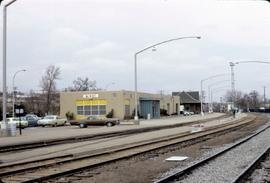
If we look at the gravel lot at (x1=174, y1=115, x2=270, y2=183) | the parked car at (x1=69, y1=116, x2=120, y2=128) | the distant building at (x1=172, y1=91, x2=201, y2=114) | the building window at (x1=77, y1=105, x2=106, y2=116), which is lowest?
the gravel lot at (x1=174, y1=115, x2=270, y2=183)

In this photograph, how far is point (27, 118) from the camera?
219 feet

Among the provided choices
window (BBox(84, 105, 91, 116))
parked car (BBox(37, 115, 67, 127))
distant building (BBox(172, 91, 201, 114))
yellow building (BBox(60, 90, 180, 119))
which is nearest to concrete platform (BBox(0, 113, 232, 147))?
parked car (BBox(37, 115, 67, 127))

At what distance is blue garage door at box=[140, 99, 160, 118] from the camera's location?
9794 cm

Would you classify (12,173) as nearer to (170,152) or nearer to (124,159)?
(124,159)

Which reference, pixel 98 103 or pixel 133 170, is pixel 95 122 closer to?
pixel 98 103

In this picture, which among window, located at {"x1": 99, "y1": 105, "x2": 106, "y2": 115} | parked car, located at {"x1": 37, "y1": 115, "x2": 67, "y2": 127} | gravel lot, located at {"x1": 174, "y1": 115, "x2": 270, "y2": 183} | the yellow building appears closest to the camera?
→ gravel lot, located at {"x1": 174, "y1": 115, "x2": 270, "y2": 183}

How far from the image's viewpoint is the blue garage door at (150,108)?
97.9 metres

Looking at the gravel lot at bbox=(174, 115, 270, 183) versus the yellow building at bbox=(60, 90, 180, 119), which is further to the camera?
the yellow building at bbox=(60, 90, 180, 119)

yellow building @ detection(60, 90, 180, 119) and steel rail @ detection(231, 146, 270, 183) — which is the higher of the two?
yellow building @ detection(60, 90, 180, 119)

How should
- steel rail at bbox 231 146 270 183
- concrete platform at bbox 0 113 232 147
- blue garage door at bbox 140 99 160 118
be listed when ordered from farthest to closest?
blue garage door at bbox 140 99 160 118
concrete platform at bbox 0 113 232 147
steel rail at bbox 231 146 270 183

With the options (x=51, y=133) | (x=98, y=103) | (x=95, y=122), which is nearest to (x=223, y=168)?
(x=51, y=133)

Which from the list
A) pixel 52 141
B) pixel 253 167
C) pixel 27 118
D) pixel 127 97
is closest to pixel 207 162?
pixel 253 167

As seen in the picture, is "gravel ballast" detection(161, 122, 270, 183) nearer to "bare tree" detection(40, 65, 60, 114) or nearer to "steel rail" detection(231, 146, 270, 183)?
"steel rail" detection(231, 146, 270, 183)

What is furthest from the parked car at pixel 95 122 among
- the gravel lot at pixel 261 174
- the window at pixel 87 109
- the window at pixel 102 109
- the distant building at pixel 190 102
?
the distant building at pixel 190 102
